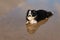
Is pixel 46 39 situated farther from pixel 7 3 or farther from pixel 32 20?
pixel 7 3

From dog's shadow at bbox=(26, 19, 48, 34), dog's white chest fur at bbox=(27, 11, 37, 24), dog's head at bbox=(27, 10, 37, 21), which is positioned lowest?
dog's shadow at bbox=(26, 19, 48, 34)

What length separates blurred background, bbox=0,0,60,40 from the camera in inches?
78.3

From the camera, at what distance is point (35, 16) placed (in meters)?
2.23

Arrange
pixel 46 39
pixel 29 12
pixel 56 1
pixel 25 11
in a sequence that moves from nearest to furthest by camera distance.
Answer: pixel 46 39
pixel 29 12
pixel 25 11
pixel 56 1

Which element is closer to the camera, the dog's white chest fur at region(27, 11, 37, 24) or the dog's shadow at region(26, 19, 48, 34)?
the dog's shadow at region(26, 19, 48, 34)

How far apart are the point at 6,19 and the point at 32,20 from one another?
312mm

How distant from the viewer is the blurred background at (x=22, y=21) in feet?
6.52

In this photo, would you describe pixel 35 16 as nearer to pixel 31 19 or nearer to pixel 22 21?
pixel 31 19

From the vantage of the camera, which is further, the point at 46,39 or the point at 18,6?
the point at 18,6

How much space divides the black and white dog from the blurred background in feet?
0.20

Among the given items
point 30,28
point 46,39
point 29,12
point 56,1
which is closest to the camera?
point 46,39

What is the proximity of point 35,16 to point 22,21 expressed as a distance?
0.54ft

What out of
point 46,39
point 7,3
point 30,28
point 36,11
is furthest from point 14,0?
point 46,39

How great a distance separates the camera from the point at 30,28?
83.4 inches
